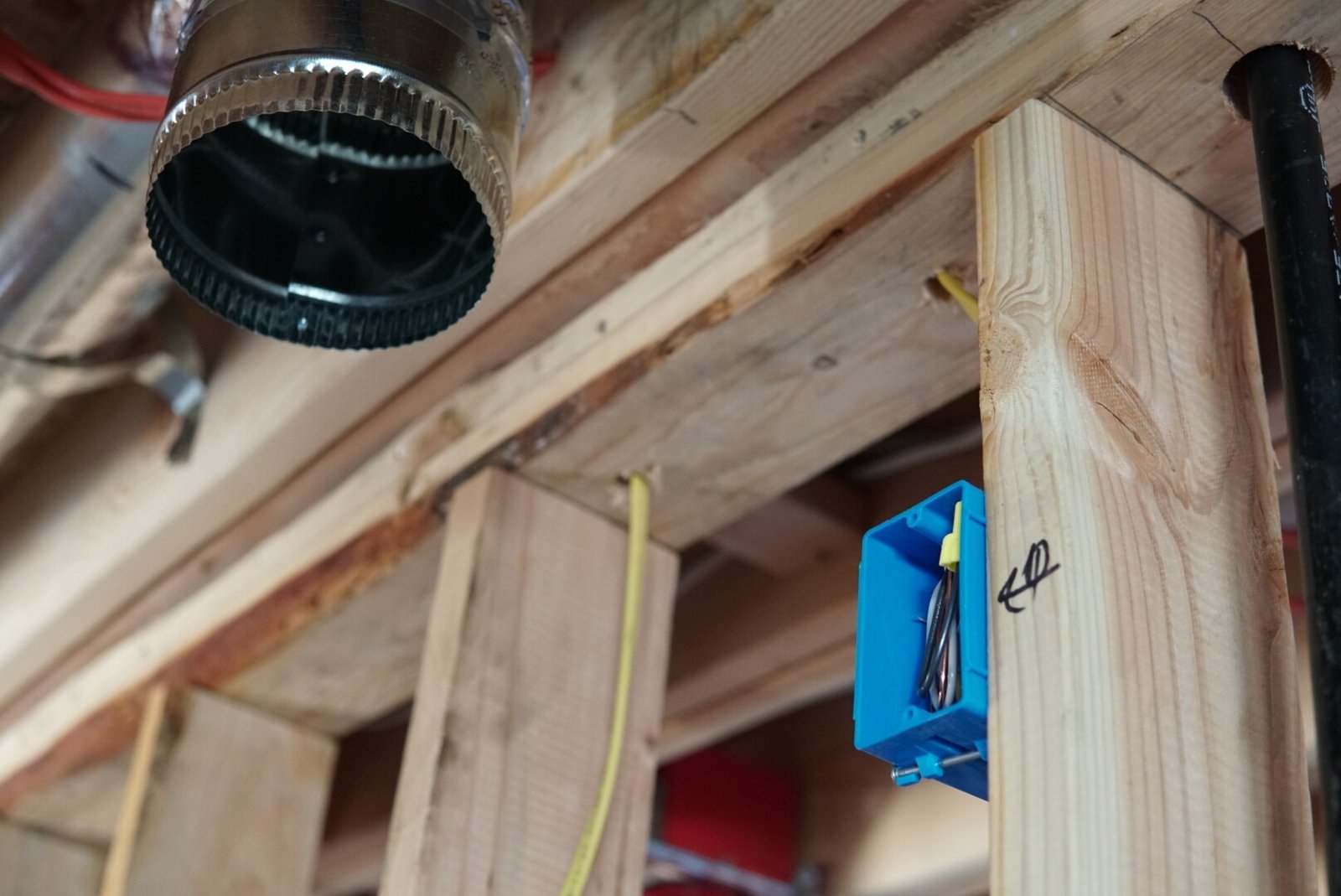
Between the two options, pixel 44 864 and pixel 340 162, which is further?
pixel 44 864

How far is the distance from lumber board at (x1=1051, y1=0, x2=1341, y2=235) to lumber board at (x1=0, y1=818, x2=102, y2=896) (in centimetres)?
129

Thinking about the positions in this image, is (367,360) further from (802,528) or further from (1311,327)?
(1311,327)

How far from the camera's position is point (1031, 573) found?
2.29 ft

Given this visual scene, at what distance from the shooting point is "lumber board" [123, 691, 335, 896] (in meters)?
1.38

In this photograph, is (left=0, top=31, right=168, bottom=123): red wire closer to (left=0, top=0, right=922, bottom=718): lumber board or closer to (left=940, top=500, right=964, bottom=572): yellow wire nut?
(left=0, top=0, right=922, bottom=718): lumber board

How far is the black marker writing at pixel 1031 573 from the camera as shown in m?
0.69

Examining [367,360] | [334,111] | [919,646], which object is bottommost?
[919,646]

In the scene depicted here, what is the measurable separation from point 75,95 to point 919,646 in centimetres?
73

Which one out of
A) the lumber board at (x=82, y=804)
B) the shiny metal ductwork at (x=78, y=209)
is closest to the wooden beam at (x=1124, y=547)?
the shiny metal ductwork at (x=78, y=209)

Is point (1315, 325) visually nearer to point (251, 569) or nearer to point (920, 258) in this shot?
point (920, 258)

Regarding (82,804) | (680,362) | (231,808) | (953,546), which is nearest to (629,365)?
(680,362)

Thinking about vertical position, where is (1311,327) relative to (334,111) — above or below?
below

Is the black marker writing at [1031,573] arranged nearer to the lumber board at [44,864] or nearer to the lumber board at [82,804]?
the lumber board at [82,804]

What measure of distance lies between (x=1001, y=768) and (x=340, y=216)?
625 mm
